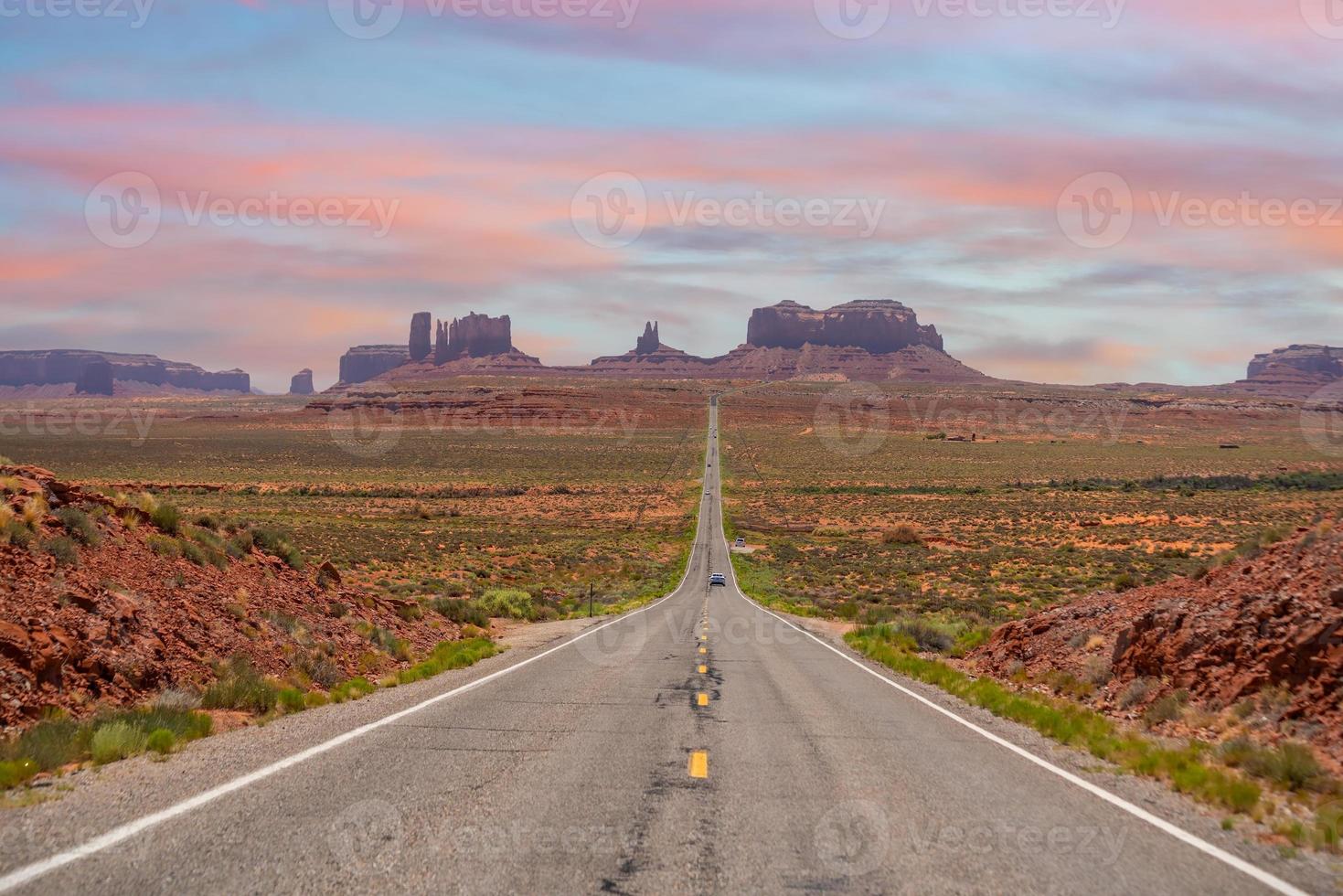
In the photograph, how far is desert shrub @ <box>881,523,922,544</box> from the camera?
59281 mm

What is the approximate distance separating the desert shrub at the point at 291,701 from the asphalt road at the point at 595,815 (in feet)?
2.29

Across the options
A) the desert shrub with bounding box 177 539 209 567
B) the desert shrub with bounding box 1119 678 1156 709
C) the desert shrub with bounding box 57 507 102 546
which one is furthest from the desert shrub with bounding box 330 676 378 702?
the desert shrub with bounding box 1119 678 1156 709

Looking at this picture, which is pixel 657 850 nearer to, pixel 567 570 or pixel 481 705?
pixel 481 705

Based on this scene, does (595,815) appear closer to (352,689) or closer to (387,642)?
(352,689)

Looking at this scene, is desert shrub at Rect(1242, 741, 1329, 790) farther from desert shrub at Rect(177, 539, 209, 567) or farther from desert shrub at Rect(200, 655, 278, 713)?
desert shrub at Rect(177, 539, 209, 567)

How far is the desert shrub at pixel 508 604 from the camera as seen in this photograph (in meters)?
29.4

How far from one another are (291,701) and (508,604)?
1922cm

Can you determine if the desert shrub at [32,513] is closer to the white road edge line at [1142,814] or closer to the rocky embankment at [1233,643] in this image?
the white road edge line at [1142,814]

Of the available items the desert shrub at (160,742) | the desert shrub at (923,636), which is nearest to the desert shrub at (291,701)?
the desert shrub at (160,742)

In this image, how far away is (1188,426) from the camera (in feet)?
538

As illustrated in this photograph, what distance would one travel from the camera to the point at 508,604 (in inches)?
1192

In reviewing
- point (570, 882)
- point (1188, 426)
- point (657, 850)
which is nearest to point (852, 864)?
point (657, 850)

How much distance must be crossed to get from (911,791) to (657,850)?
113 inches

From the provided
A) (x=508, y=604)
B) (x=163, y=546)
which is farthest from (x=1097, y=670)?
(x=508, y=604)
